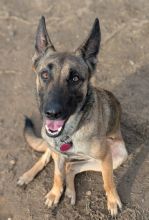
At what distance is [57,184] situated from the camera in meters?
5.10

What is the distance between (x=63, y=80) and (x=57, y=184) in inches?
62.5

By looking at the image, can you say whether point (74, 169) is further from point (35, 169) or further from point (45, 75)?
point (45, 75)

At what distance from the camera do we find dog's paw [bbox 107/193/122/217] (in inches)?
195

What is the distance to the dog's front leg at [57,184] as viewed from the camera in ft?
16.5

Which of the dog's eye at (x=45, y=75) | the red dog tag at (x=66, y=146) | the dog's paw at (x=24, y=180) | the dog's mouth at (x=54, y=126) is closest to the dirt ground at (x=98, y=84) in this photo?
the dog's paw at (x=24, y=180)

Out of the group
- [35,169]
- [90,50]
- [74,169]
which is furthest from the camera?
[35,169]

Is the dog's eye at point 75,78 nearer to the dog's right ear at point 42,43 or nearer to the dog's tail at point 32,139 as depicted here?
the dog's right ear at point 42,43

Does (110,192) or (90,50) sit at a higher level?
(90,50)

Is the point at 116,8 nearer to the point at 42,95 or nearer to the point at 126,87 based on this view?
the point at 126,87

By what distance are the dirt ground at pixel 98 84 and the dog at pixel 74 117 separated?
6.8 inches

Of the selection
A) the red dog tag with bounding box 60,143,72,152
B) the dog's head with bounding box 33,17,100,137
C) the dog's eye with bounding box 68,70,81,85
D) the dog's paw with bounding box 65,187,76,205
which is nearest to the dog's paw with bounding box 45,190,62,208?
the dog's paw with bounding box 65,187,76,205

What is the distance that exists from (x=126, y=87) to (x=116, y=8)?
1811mm

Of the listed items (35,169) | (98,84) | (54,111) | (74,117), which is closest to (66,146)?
(74,117)

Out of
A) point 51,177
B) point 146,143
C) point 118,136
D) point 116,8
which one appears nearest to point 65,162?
point 51,177
